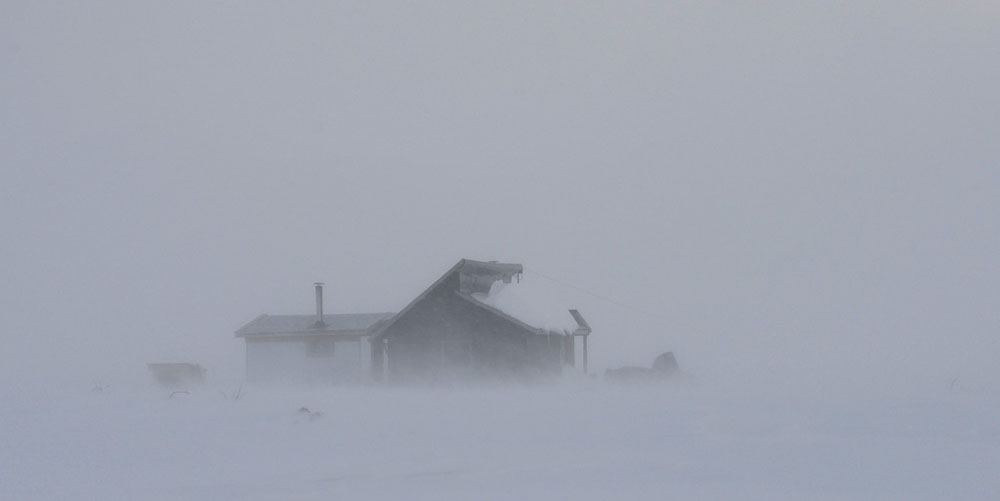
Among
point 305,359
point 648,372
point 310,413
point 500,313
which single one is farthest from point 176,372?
point 310,413

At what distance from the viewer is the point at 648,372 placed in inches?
1596

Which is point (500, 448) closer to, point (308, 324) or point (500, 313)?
point (500, 313)

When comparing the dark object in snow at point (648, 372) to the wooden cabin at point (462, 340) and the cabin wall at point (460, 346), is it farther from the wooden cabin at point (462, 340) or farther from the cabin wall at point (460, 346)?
the cabin wall at point (460, 346)

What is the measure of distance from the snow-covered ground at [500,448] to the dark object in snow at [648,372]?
1133 centimetres

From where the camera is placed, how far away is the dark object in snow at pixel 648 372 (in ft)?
127

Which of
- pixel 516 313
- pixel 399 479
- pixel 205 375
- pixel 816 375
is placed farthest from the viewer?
pixel 205 375

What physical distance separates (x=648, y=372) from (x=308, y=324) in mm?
16815

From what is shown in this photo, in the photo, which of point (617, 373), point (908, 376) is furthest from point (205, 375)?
point (908, 376)

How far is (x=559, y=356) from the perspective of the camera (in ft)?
117

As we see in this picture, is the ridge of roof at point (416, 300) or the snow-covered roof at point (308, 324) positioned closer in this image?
the ridge of roof at point (416, 300)

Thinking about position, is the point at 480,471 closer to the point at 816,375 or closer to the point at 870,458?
the point at 870,458

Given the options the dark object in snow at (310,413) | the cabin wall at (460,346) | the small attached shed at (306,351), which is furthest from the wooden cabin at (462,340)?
the dark object in snow at (310,413)

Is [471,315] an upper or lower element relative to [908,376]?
upper

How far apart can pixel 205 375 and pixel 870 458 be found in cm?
3585
